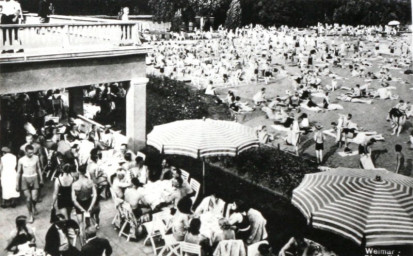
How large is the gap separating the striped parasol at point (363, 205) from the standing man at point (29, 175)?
565 centimetres

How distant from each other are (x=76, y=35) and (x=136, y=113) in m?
3.09

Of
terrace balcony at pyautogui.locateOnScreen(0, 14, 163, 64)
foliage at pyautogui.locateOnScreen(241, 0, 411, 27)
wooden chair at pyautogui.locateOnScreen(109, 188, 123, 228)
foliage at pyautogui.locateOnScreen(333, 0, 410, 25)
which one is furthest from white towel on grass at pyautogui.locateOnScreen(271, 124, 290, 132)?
foliage at pyautogui.locateOnScreen(333, 0, 410, 25)

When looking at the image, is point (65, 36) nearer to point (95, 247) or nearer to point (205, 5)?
point (95, 247)

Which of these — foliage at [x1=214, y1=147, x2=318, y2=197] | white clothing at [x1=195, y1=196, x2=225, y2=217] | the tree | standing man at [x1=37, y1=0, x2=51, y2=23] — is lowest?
foliage at [x1=214, y1=147, x2=318, y2=197]

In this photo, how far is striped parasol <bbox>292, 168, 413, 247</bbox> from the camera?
7.53 m

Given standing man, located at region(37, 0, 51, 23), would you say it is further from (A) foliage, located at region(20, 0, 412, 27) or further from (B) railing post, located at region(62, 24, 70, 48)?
(A) foliage, located at region(20, 0, 412, 27)

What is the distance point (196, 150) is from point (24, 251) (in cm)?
455

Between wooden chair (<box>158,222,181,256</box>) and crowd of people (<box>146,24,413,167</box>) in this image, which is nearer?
wooden chair (<box>158,222,181,256</box>)

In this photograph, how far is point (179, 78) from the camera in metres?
33.8

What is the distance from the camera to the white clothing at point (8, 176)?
1123 centimetres

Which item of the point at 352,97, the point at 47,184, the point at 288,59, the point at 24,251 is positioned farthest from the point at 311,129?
the point at 288,59

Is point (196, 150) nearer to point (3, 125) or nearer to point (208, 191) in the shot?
point (208, 191)

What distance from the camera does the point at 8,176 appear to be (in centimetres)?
1137

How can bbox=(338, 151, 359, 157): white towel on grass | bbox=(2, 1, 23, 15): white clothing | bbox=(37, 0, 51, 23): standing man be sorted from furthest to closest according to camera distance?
1. bbox=(338, 151, 359, 157): white towel on grass
2. bbox=(37, 0, 51, 23): standing man
3. bbox=(2, 1, 23, 15): white clothing
